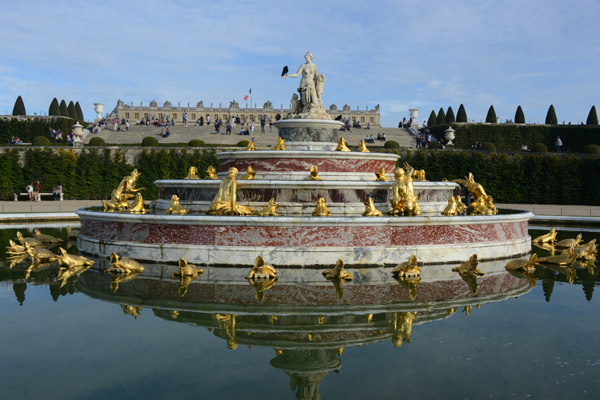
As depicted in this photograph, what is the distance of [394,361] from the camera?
7273mm

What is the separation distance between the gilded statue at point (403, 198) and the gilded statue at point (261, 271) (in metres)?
4.15

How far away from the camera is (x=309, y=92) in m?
22.9

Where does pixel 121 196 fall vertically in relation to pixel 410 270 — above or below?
above

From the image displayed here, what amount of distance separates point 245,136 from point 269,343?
48.9 metres

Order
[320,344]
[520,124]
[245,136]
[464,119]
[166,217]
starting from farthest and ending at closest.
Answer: [464,119] < [520,124] < [245,136] < [166,217] < [320,344]

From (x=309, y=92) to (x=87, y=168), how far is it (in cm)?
2403

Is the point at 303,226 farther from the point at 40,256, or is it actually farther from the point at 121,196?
the point at 40,256

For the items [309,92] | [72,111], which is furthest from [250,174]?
[72,111]

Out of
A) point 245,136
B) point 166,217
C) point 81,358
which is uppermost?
point 245,136

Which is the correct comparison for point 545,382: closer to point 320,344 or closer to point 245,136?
point 320,344

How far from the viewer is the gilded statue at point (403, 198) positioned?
1409 centimetres

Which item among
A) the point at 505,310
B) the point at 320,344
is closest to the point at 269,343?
the point at 320,344

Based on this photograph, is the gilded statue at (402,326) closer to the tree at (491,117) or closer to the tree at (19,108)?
the tree at (491,117)

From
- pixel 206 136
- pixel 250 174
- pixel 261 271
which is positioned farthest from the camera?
pixel 206 136
